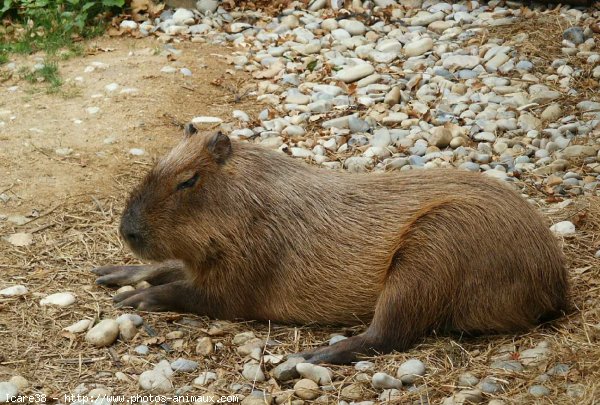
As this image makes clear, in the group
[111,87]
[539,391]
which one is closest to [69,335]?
[539,391]

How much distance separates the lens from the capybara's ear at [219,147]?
492cm

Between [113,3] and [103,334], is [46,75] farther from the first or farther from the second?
[103,334]

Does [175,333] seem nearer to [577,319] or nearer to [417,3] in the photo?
[577,319]

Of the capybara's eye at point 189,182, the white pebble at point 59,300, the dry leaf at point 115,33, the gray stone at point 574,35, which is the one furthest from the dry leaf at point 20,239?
the gray stone at point 574,35

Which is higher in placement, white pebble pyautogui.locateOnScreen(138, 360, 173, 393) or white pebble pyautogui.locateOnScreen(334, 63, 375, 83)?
white pebble pyautogui.locateOnScreen(334, 63, 375, 83)

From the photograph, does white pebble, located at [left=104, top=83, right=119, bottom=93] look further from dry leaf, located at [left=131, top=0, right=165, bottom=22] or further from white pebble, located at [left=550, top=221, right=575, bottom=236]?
white pebble, located at [left=550, top=221, right=575, bottom=236]

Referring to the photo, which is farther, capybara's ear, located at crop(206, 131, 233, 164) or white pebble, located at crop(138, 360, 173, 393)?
capybara's ear, located at crop(206, 131, 233, 164)

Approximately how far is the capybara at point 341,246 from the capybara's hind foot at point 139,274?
233 millimetres

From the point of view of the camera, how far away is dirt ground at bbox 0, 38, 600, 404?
4.35 m

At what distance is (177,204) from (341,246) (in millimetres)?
945

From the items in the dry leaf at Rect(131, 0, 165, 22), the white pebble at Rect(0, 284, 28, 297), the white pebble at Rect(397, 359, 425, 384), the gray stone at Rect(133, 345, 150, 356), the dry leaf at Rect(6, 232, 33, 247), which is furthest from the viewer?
the dry leaf at Rect(131, 0, 165, 22)

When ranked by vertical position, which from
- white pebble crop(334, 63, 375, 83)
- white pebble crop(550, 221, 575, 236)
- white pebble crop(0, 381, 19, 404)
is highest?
white pebble crop(334, 63, 375, 83)

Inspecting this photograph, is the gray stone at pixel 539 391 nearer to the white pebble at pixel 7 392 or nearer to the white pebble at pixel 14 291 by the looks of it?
the white pebble at pixel 7 392

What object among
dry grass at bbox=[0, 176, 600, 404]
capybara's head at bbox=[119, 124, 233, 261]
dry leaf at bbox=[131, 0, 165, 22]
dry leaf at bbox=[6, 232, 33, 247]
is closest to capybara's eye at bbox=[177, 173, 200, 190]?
capybara's head at bbox=[119, 124, 233, 261]
